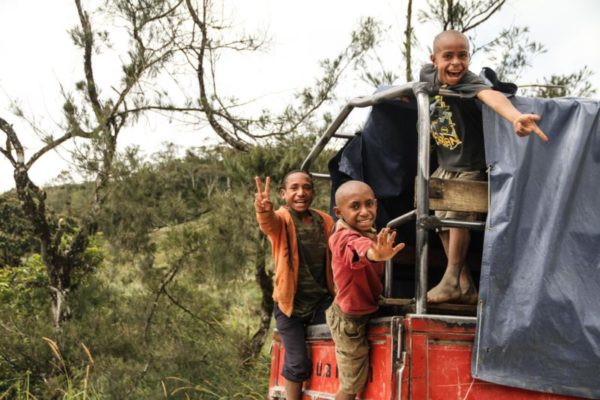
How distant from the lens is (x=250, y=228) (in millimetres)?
7883

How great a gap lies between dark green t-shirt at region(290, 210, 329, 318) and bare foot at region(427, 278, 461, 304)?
3.25 feet

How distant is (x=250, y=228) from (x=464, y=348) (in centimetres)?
479

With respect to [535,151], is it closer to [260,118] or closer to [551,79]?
[551,79]

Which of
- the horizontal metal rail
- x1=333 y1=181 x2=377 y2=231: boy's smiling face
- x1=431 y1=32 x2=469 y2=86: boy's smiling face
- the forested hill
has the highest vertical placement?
x1=431 y1=32 x2=469 y2=86: boy's smiling face

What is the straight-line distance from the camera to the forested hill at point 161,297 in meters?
7.88

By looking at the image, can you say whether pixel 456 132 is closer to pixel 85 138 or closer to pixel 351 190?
pixel 351 190

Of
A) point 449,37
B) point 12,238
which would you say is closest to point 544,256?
point 449,37

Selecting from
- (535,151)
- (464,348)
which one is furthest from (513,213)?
(464,348)

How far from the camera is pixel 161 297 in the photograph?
864cm

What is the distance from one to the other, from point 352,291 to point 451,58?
1222 mm

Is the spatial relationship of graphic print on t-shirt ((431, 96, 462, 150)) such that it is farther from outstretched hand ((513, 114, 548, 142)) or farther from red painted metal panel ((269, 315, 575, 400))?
red painted metal panel ((269, 315, 575, 400))

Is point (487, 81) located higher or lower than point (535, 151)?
higher

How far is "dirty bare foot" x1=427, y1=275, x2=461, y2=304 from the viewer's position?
3.65m

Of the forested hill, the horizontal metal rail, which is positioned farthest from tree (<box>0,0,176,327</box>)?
the horizontal metal rail
